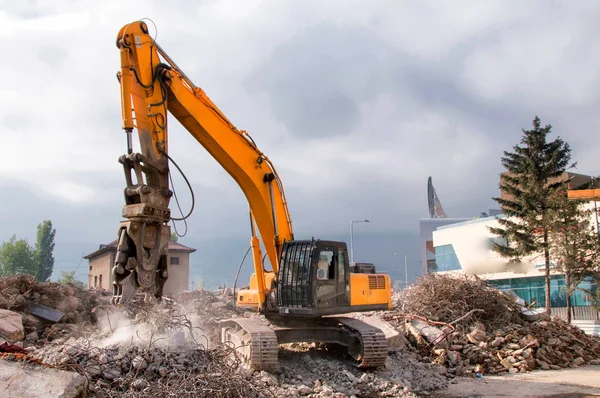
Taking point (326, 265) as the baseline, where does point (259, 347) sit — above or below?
below

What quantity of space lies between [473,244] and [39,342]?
1192 inches

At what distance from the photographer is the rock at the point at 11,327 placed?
1074 cm

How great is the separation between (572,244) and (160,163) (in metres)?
18.0

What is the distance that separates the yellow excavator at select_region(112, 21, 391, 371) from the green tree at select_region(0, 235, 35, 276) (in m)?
65.7

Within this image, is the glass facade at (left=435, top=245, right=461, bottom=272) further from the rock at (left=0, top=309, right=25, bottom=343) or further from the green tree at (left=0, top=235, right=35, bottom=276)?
the green tree at (left=0, top=235, right=35, bottom=276)

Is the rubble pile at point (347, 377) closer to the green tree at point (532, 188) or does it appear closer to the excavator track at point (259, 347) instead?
the excavator track at point (259, 347)

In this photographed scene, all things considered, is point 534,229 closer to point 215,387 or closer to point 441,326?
point 441,326

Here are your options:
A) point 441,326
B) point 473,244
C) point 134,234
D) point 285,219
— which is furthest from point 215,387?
point 473,244

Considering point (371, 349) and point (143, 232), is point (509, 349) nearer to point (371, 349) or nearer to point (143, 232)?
point (371, 349)

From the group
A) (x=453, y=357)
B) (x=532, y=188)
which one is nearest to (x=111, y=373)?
(x=453, y=357)

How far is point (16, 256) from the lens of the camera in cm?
6969

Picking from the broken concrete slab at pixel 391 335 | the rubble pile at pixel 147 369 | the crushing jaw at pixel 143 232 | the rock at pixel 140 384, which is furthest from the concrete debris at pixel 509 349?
the rock at pixel 140 384

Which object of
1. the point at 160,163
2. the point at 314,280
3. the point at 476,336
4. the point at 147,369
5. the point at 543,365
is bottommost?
the point at 543,365

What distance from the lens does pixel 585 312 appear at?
2598 centimetres
